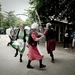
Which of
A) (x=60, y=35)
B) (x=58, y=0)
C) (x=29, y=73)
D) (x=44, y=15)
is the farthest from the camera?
(x=60, y=35)

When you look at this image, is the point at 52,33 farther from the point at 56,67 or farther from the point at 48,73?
the point at 48,73

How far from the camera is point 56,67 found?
10344 millimetres

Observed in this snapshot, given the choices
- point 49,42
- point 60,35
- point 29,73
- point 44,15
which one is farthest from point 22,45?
point 60,35

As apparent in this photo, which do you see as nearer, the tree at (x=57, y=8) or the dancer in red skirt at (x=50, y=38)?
the dancer in red skirt at (x=50, y=38)

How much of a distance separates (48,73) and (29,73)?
0.67 m

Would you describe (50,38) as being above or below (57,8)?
below

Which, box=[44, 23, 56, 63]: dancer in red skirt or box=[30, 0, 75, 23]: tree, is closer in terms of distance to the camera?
box=[44, 23, 56, 63]: dancer in red skirt

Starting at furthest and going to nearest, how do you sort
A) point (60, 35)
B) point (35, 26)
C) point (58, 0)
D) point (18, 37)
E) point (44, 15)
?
point (60, 35)
point (44, 15)
point (58, 0)
point (18, 37)
point (35, 26)

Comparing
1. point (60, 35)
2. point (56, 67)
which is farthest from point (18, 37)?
point (60, 35)

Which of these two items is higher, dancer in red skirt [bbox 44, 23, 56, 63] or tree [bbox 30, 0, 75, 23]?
tree [bbox 30, 0, 75, 23]

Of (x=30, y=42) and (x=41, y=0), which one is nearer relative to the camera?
(x=30, y=42)

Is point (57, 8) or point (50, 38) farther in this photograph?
point (57, 8)

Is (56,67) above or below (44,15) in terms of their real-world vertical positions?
below

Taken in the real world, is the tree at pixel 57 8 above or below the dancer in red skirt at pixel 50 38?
above
